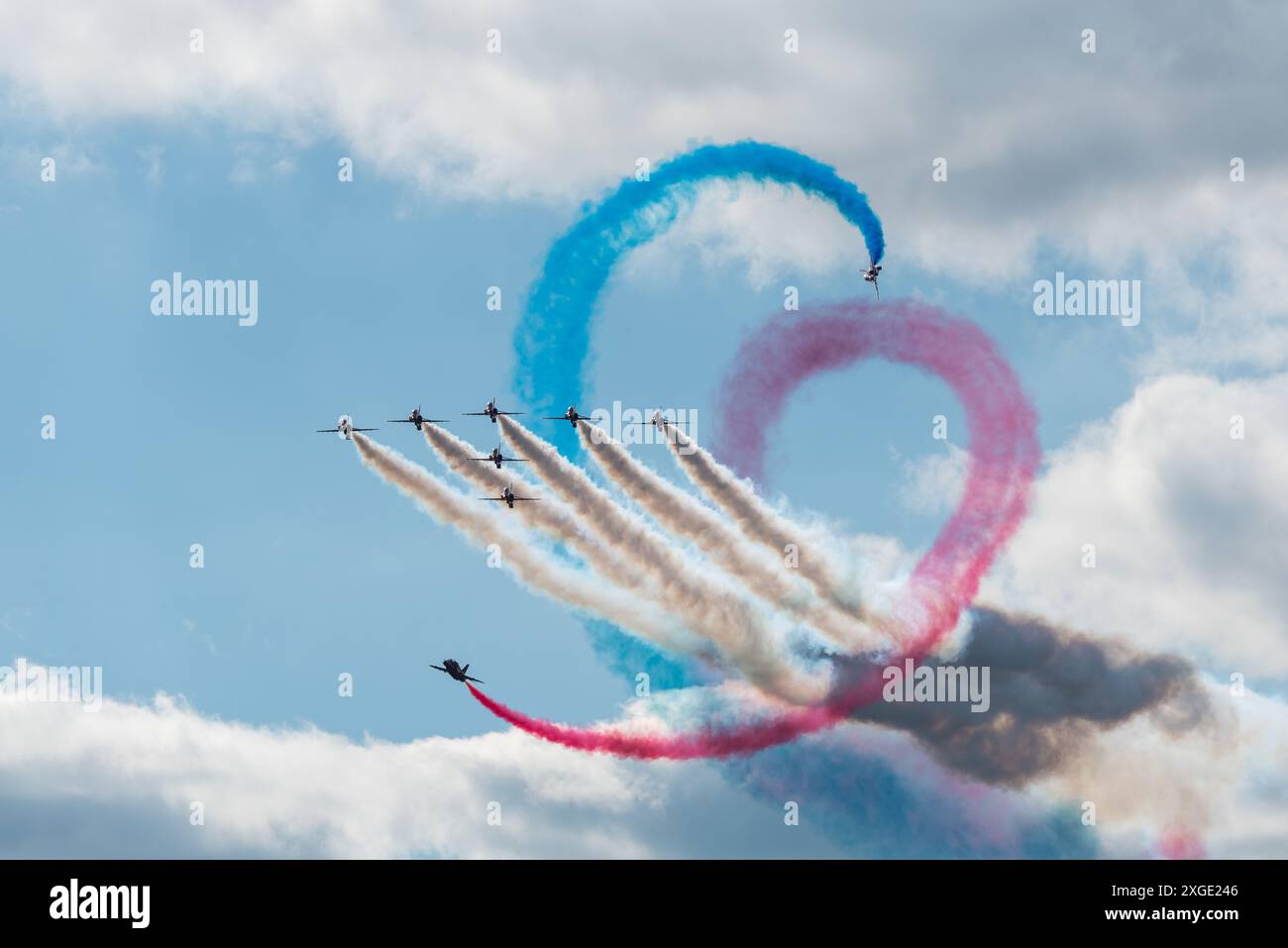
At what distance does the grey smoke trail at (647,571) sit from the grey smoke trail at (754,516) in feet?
13.0

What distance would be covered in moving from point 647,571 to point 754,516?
7.13m

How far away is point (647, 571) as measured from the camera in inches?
6964

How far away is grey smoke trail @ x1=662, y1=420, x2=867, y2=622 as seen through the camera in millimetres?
174750

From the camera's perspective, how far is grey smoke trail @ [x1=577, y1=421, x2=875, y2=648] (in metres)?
176

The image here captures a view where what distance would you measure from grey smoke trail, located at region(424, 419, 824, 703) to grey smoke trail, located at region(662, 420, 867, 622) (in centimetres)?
396

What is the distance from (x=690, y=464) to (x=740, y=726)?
16.1 meters

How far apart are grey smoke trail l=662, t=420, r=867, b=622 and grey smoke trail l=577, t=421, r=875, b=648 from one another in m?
0.68

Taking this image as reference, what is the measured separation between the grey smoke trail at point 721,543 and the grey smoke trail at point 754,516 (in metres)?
0.68

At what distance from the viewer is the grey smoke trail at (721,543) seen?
175750 mm

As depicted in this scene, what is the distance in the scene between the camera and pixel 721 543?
17700cm

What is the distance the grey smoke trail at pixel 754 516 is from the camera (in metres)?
175

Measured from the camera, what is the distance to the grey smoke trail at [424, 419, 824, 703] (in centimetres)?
17538
